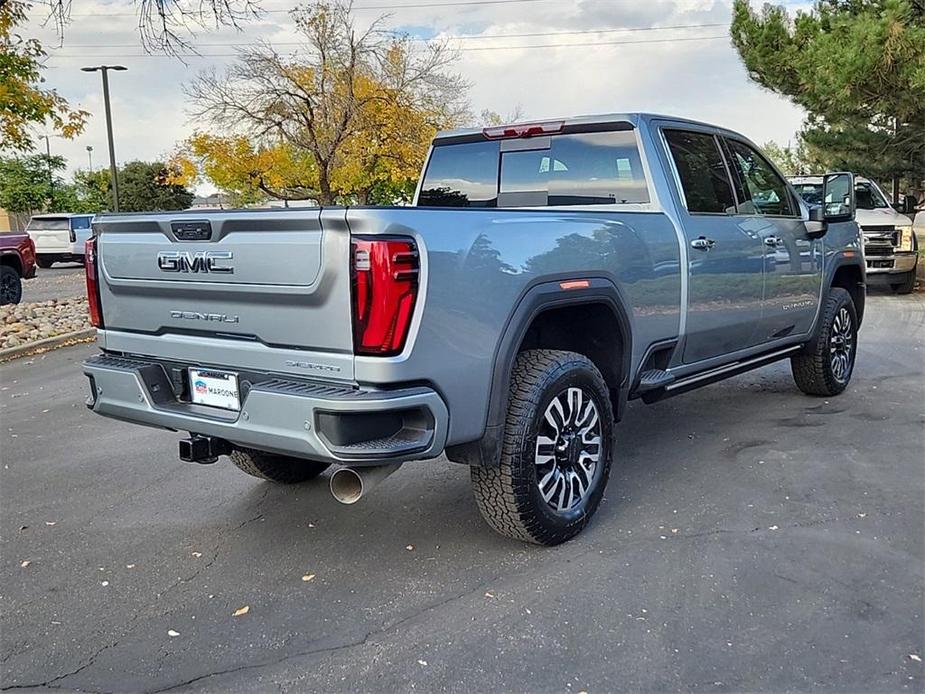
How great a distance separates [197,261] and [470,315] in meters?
1.16

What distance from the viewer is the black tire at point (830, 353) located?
246 inches

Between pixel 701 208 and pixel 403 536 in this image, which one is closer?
pixel 403 536

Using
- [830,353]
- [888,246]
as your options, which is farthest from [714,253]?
[888,246]

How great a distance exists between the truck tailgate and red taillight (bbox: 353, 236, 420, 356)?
5 centimetres

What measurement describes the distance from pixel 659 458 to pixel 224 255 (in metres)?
3.02

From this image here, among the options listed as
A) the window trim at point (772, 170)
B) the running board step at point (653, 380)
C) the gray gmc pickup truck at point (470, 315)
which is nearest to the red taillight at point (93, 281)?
the gray gmc pickup truck at point (470, 315)

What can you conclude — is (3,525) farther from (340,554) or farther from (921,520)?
(921,520)

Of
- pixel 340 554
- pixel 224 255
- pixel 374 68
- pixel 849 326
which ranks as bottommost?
pixel 340 554

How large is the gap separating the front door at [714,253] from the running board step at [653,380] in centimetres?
24

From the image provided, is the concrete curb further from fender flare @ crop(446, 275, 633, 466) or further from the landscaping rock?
fender flare @ crop(446, 275, 633, 466)

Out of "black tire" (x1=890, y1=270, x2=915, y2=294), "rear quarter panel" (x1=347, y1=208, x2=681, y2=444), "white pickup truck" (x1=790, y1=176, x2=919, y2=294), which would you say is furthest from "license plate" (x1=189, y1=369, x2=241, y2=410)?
"black tire" (x1=890, y1=270, x2=915, y2=294)

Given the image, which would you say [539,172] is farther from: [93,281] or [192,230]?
[93,281]

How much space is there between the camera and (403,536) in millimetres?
4023

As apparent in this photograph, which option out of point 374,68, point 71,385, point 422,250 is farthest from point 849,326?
point 374,68
